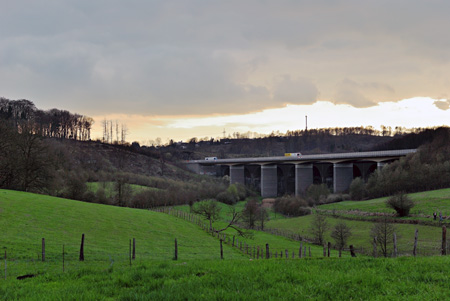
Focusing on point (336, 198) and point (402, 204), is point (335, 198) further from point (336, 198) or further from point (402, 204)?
point (402, 204)

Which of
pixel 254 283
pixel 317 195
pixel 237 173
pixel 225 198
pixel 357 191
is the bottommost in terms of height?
pixel 225 198

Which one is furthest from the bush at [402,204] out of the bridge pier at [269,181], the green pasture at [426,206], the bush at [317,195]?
the bridge pier at [269,181]

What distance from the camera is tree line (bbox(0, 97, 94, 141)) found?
484 ft

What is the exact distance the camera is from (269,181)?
158000mm

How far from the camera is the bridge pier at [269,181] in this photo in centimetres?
15550

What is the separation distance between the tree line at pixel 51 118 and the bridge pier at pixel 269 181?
332 feet

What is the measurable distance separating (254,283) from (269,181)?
495 ft

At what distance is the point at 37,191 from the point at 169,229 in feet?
118

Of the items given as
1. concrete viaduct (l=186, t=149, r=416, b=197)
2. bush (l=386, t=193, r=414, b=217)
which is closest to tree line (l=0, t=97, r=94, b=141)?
concrete viaduct (l=186, t=149, r=416, b=197)

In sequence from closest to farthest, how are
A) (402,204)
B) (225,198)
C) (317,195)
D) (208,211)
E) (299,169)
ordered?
(208,211) → (402,204) → (317,195) → (225,198) → (299,169)

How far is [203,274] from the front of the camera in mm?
10828

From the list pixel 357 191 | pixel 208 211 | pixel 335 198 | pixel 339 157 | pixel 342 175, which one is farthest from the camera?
pixel 342 175

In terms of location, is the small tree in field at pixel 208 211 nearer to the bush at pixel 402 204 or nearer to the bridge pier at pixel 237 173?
the bush at pixel 402 204

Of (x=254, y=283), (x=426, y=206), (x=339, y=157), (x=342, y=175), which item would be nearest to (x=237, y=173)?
(x=342, y=175)
